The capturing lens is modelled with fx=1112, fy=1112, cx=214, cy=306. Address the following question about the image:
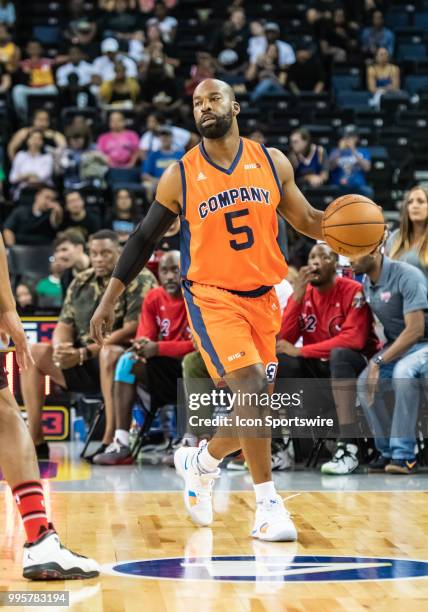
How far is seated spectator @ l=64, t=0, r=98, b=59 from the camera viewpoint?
16.5 m

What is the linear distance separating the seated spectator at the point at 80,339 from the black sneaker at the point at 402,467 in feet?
6.80

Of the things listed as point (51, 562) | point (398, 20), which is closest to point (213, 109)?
point (51, 562)

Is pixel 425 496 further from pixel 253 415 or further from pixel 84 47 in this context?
pixel 84 47

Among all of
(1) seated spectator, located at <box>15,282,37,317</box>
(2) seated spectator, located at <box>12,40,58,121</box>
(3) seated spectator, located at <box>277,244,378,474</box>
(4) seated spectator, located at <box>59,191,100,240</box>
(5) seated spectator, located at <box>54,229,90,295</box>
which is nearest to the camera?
(3) seated spectator, located at <box>277,244,378,474</box>

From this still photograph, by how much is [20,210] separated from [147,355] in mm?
5065

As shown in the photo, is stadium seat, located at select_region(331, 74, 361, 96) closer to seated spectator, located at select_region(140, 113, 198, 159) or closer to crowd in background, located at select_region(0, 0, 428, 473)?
crowd in background, located at select_region(0, 0, 428, 473)

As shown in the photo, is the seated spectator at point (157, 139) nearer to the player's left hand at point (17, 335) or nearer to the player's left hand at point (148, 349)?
the player's left hand at point (148, 349)

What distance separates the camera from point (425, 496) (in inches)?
247

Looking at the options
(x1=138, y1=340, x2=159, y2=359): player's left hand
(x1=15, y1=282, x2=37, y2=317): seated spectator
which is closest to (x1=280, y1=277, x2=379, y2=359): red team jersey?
(x1=138, y1=340, x2=159, y2=359): player's left hand

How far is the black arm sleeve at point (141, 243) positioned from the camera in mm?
5184

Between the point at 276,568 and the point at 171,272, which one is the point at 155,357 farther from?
the point at 276,568

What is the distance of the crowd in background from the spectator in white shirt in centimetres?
2

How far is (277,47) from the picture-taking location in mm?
16453

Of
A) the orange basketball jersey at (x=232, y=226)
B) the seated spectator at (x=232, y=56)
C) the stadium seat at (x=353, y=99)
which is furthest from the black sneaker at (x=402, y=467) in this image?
the seated spectator at (x=232, y=56)
